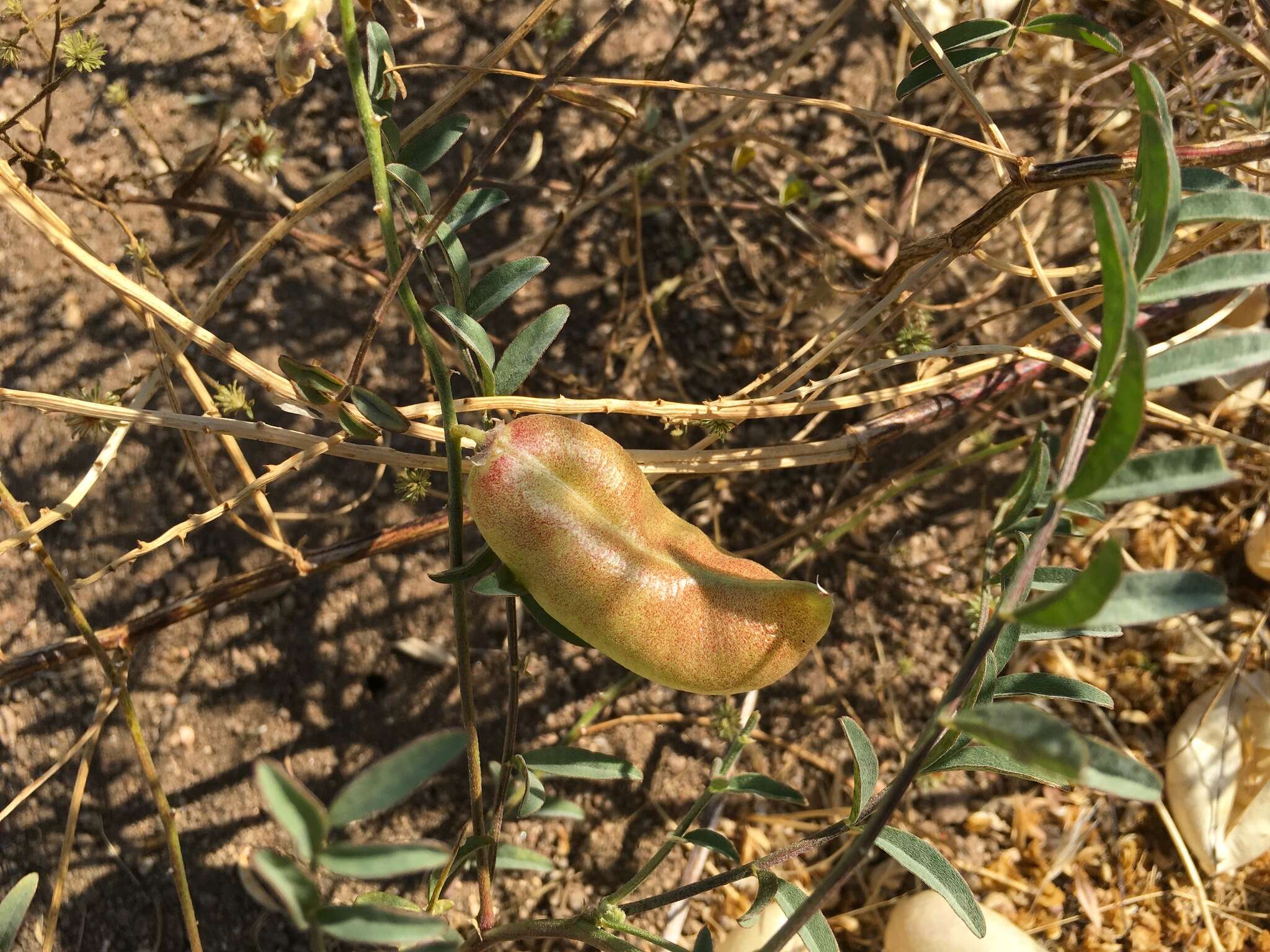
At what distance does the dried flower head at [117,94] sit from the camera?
5.60 ft

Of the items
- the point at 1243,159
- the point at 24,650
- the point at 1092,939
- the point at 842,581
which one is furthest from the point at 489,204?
the point at 1092,939

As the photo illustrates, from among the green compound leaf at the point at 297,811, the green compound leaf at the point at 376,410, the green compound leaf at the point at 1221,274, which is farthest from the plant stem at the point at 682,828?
the green compound leaf at the point at 1221,274

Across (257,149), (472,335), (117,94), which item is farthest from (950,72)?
(117,94)

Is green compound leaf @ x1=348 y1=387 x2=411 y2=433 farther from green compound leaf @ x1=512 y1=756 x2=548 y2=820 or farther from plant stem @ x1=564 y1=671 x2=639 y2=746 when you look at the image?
plant stem @ x1=564 y1=671 x2=639 y2=746

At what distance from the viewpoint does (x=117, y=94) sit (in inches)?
67.1

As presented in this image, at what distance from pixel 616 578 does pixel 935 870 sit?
49cm

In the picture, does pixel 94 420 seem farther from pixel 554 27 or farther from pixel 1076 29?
pixel 1076 29

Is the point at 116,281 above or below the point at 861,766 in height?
above

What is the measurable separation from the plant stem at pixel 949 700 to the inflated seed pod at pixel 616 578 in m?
0.31

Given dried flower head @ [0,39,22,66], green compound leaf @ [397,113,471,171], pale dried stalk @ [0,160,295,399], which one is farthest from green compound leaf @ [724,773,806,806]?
dried flower head @ [0,39,22,66]

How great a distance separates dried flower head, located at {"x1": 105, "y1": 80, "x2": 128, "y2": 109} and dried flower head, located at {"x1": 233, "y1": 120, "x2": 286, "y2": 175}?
202 millimetres

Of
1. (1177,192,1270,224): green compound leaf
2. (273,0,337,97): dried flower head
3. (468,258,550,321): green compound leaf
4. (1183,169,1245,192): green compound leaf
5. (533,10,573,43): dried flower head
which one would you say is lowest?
(1183,169,1245,192): green compound leaf

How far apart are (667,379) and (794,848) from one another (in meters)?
1.09

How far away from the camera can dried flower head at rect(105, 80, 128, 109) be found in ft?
→ 5.60
